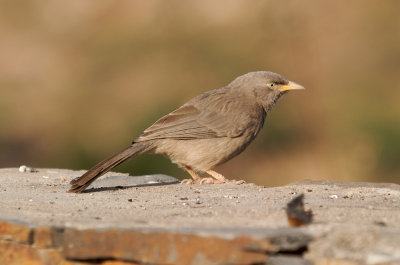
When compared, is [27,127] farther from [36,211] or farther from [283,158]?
[36,211]

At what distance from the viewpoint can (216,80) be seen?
11.3 metres

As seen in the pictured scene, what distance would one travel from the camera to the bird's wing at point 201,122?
257 inches

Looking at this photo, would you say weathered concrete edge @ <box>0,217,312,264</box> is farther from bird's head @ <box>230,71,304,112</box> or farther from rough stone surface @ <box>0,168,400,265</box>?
bird's head @ <box>230,71,304,112</box>

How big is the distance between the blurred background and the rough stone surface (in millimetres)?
5161

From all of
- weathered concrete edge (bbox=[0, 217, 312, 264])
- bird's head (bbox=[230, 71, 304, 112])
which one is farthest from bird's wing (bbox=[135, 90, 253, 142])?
weathered concrete edge (bbox=[0, 217, 312, 264])

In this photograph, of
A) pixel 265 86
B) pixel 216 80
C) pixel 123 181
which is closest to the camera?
pixel 123 181

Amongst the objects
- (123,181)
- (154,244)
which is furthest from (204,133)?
(154,244)

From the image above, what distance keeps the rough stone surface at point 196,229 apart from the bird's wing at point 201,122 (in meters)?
1.30

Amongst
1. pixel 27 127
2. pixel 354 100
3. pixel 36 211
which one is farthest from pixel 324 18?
pixel 36 211

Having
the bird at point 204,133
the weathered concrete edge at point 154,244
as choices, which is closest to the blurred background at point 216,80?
the bird at point 204,133

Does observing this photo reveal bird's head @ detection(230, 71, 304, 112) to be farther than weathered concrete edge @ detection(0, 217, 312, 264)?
Yes

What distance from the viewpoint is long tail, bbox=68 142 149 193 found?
18.3 feet

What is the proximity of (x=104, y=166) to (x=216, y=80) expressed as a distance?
219 inches

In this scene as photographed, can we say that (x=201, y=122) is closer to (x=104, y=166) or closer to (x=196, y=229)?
(x=104, y=166)
